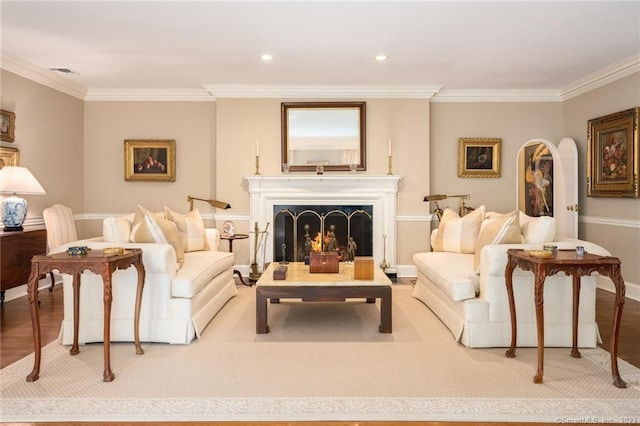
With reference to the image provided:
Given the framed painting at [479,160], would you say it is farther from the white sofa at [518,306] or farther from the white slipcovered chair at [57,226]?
the white slipcovered chair at [57,226]

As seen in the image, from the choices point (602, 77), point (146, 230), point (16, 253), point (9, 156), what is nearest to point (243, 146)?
point (9, 156)

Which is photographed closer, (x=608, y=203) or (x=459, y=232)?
(x=459, y=232)

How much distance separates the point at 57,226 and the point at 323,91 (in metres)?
3.80

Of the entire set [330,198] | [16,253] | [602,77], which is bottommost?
[16,253]

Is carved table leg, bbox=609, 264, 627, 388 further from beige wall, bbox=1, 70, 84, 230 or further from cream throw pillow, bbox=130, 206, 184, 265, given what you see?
beige wall, bbox=1, 70, 84, 230

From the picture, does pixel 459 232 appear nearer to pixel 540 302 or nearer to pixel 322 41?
pixel 540 302

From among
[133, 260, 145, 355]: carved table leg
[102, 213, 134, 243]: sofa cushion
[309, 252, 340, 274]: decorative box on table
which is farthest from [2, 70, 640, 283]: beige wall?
[133, 260, 145, 355]: carved table leg

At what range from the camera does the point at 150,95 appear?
6469 millimetres

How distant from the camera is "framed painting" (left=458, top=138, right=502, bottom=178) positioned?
6.49 m

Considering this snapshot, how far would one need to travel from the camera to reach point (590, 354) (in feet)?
10.5

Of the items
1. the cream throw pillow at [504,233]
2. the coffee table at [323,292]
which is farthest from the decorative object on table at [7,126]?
the cream throw pillow at [504,233]

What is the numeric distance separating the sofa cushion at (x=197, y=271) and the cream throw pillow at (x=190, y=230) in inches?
3.9

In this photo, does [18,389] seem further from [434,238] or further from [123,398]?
[434,238]

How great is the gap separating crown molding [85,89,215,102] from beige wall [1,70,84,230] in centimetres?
29
